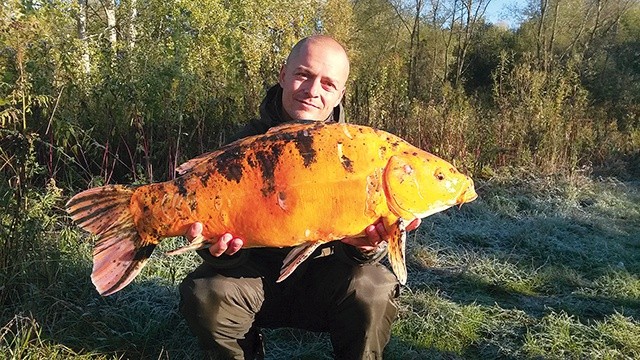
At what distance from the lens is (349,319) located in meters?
2.23

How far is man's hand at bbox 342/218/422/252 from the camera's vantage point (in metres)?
1.81

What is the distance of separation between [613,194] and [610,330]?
180 inches

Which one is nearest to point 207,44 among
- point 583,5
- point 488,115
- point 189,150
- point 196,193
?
point 189,150

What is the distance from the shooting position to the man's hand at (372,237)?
1809 mm

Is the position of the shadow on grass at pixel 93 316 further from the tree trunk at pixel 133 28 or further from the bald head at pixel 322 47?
the tree trunk at pixel 133 28

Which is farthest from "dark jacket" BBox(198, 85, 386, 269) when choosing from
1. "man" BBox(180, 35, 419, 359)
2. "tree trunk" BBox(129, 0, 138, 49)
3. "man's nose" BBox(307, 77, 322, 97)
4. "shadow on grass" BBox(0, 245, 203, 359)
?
"tree trunk" BBox(129, 0, 138, 49)

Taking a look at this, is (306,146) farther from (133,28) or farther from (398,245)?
(133,28)

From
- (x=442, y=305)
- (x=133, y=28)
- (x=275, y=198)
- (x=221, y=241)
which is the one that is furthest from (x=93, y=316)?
(x=133, y=28)

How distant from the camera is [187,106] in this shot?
17.7ft

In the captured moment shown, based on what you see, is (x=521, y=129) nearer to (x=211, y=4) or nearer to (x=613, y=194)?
(x=613, y=194)

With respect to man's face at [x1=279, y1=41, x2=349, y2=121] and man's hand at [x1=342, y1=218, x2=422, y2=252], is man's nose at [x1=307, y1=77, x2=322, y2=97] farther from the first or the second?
man's hand at [x1=342, y1=218, x2=422, y2=252]

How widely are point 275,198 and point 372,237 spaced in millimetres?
393

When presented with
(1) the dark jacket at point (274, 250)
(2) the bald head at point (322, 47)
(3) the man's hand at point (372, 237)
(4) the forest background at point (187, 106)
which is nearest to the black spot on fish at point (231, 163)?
(3) the man's hand at point (372, 237)

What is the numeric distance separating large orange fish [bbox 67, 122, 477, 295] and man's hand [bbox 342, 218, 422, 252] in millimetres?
53
